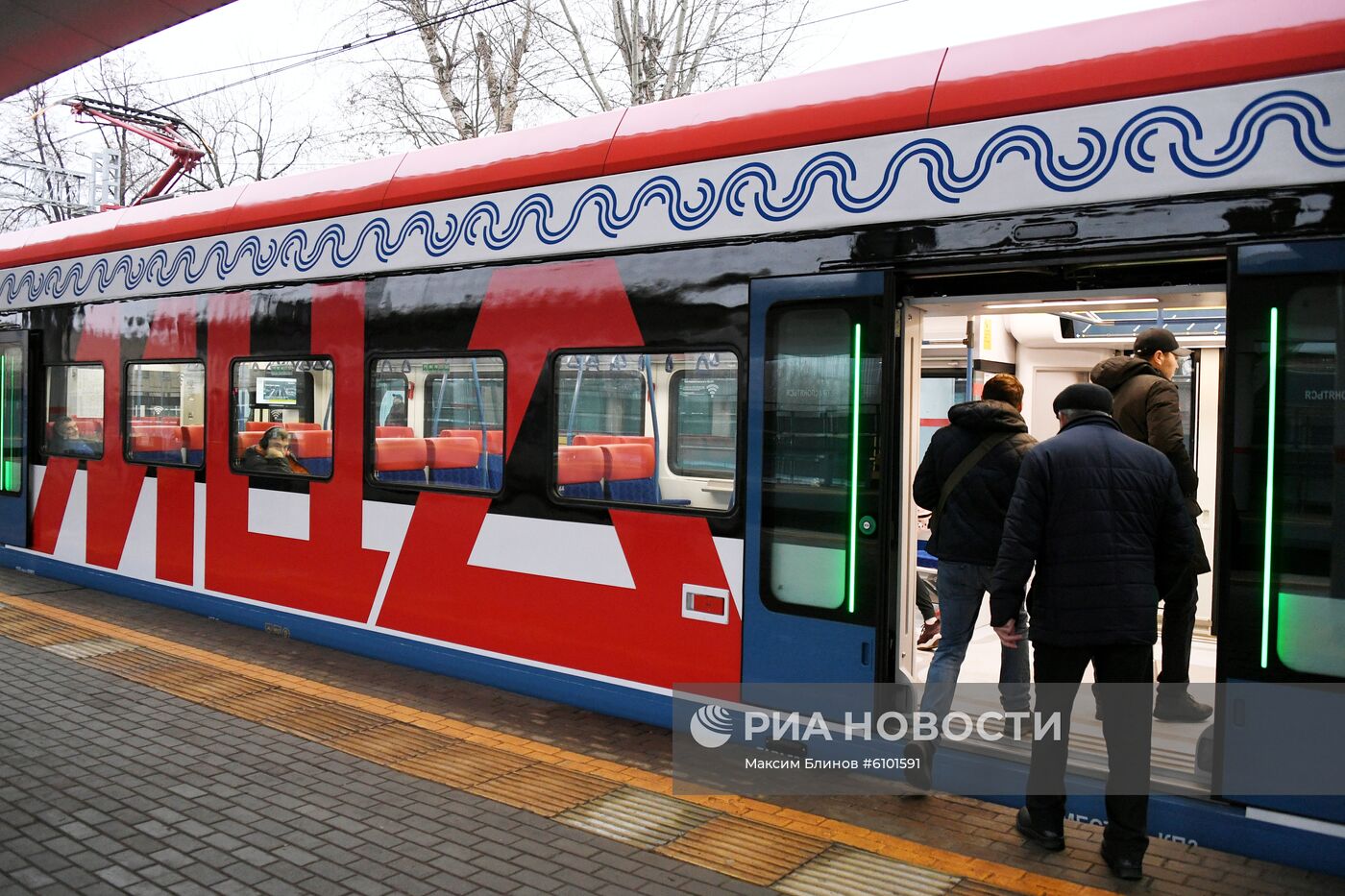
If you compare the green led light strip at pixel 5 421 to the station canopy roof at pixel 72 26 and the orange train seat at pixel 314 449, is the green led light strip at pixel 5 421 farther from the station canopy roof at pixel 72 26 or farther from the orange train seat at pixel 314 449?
the station canopy roof at pixel 72 26

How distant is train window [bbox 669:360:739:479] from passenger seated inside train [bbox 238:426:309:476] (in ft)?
10.1

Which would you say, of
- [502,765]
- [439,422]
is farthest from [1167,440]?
[439,422]

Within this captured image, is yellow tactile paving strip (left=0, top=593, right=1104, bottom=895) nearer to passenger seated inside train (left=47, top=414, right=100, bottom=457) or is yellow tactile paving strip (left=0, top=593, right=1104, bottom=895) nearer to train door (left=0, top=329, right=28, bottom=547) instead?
passenger seated inside train (left=47, top=414, right=100, bottom=457)

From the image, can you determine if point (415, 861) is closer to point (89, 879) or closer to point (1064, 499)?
point (89, 879)

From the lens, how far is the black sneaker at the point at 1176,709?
4964mm

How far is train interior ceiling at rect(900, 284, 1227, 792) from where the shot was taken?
14.3 feet

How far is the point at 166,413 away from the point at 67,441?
1662 mm

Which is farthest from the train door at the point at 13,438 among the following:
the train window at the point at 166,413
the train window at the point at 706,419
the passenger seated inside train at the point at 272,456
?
the train window at the point at 706,419

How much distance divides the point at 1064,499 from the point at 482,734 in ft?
9.95

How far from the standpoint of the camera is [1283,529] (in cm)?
355

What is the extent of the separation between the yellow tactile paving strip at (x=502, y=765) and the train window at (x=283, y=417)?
1299mm

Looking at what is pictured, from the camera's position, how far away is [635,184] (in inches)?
203

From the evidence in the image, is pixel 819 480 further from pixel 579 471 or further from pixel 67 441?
pixel 67 441

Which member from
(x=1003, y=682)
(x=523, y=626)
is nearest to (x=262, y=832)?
(x=523, y=626)
